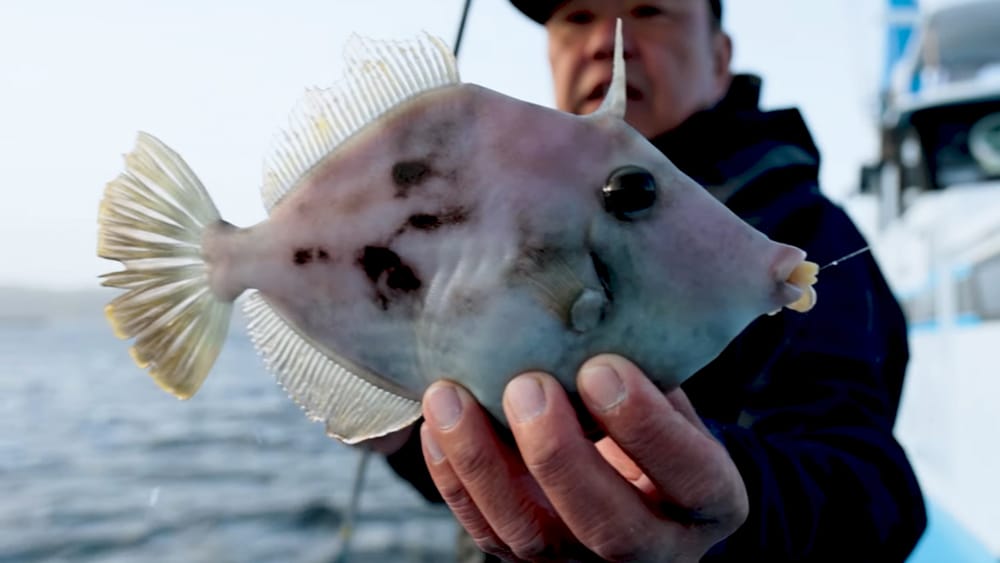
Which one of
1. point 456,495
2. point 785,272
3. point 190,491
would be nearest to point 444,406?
point 456,495

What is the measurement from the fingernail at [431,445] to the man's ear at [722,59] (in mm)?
1534

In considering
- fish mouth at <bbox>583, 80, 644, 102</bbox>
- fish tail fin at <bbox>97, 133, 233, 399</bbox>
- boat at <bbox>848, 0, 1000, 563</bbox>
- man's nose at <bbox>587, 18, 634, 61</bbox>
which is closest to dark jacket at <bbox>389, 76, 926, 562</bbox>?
fish mouth at <bbox>583, 80, 644, 102</bbox>

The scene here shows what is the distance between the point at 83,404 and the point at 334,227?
1843 centimetres

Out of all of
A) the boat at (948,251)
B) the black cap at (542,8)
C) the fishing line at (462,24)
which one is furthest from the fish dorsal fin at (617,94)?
the boat at (948,251)

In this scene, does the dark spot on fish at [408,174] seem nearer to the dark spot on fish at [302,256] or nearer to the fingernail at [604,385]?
the dark spot on fish at [302,256]

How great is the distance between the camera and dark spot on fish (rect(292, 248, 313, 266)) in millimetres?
1034

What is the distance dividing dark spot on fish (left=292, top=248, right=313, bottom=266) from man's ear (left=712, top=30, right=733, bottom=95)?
1532 mm

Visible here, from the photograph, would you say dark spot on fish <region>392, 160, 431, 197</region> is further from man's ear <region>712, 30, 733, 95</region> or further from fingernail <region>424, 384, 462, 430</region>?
man's ear <region>712, 30, 733, 95</region>

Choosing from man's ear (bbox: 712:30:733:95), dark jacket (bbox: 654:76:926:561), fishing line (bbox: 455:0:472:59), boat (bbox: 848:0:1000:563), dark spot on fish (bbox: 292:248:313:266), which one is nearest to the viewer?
dark spot on fish (bbox: 292:248:313:266)

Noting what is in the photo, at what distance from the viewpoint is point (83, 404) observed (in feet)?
56.3

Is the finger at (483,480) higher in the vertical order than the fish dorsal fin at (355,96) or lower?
lower

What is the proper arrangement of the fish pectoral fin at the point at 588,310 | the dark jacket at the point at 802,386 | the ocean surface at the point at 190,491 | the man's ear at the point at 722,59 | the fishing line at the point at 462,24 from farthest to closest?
the ocean surface at the point at 190,491, the man's ear at the point at 722,59, the fishing line at the point at 462,24, the dark jacket at the point at 802,386, the fish pectoral fin at the point at 588,310

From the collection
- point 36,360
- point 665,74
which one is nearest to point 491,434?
point 665,74

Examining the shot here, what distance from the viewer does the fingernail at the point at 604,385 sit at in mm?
921
